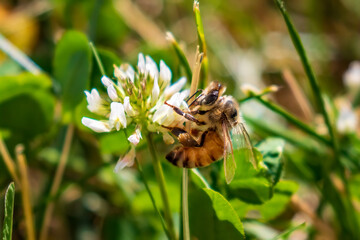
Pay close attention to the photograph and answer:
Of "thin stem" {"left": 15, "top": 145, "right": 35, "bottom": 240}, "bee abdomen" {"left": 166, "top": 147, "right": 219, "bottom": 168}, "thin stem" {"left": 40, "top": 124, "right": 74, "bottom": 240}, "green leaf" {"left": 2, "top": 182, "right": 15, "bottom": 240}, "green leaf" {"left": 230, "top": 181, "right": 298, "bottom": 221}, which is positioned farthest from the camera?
"thin stem" {"left": 40, "top": 124, "right": 74, "bottom": 240}

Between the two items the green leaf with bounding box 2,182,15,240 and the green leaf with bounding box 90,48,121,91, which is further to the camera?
the green leaf with bounding box 90,48,121,91

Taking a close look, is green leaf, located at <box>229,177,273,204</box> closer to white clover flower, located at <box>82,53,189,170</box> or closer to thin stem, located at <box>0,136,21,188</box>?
white clover flower, located at <box>82,53,189,170</box>

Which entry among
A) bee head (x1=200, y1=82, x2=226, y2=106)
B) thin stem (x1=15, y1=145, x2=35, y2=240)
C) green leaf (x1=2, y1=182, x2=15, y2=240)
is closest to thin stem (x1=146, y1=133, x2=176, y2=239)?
bee head (x1=200, y1=82, x2=226, y2=106)

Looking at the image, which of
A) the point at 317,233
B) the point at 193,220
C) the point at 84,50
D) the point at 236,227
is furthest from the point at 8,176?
the point at 317,233

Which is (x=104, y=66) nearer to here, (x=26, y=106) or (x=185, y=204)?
(x=26, y=106)

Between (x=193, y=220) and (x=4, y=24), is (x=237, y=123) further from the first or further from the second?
(x=4, y=24)

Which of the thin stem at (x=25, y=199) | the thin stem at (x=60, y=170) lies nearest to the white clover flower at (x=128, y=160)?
the thin stem at (x=25, y=199)

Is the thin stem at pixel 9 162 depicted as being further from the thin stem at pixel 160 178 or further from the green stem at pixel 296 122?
the green stem at pixel 296 122

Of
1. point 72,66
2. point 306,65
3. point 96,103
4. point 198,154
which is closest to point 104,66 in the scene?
point 72,66
